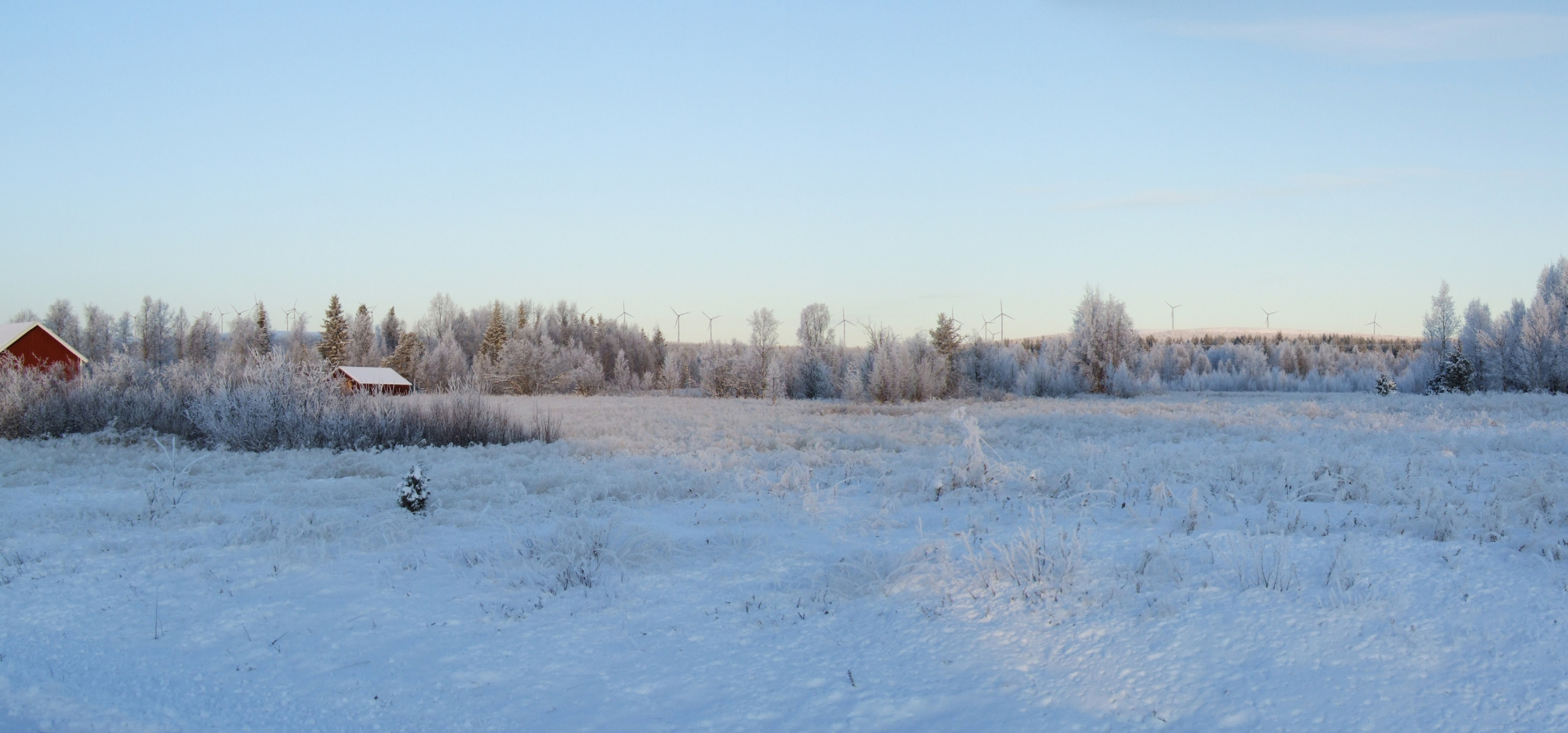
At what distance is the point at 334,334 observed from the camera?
7100 cm

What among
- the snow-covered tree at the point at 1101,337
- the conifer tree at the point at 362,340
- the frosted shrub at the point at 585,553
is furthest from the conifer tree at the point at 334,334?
the frosted shrub at the point at 585,553

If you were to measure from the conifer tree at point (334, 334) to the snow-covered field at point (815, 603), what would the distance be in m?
64.1

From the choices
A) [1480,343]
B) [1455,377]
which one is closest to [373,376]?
[1455,377]

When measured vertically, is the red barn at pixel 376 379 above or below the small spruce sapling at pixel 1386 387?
above

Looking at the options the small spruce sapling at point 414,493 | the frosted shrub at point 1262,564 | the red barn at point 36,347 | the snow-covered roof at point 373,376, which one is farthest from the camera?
the snow-covered roof at point 373,376

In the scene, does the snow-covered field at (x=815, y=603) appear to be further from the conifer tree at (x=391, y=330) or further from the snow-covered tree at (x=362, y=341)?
the conifer tree at (x=391, y=330)

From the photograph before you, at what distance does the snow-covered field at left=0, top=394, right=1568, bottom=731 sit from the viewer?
470 centimetres

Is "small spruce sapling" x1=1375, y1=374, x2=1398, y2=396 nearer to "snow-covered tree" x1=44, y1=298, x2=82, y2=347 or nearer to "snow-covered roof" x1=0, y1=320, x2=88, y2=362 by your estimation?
"snow-covered roof" x1=0, y1=320, x2=88, y2=362

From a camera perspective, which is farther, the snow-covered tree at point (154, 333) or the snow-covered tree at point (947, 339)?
the snow-covered tree at point (154, 333)

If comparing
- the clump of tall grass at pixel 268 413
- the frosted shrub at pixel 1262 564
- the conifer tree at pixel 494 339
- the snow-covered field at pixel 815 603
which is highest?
the conifer tree at pixel 494 339

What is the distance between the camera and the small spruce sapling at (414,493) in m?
10.4

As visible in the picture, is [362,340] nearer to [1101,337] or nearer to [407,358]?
[407,358]

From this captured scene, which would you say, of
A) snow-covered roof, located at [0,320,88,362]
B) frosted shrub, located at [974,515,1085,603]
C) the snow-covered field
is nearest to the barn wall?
snow-covered roof, located at [0,320,88,362]

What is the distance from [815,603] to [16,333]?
42988mm
